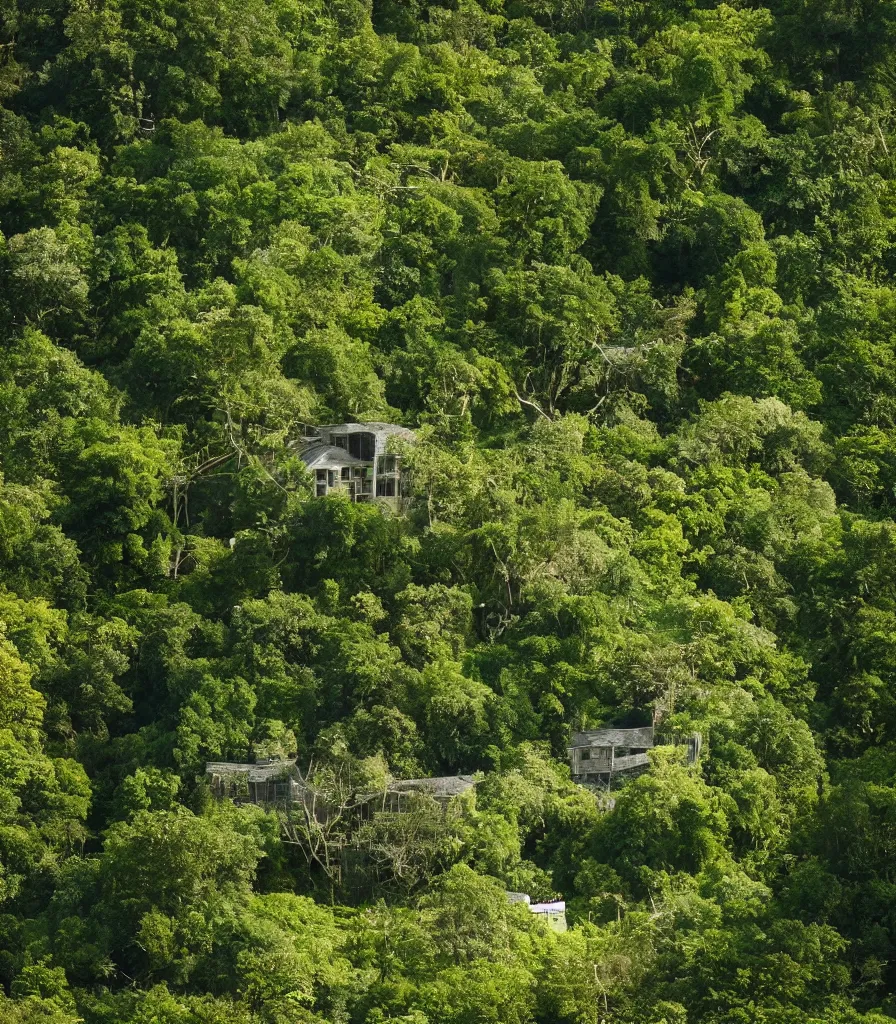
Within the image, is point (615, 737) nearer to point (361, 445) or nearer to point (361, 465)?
point (361, 465)

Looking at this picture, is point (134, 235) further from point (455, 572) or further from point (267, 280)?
point (455, 572)

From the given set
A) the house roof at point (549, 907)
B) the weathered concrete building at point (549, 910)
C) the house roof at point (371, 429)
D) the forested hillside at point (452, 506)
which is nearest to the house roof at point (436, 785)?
the forested hillside at point (452, 506)

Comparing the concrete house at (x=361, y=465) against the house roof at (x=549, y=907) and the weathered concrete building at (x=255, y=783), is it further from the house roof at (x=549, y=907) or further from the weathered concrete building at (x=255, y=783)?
the house roof at (x=549, y=907)

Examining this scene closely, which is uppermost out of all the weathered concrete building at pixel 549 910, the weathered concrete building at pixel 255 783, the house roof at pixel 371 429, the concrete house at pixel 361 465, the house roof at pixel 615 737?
the house roof at pixel 371 429

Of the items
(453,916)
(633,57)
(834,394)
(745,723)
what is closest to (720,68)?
(633,57)

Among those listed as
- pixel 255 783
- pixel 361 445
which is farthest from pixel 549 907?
pixel 361 445

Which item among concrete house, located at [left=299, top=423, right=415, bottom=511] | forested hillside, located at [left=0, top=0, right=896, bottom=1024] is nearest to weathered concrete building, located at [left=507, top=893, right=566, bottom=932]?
forested hillside, located at [left=0, top=0, right=896, bottom=1024]
